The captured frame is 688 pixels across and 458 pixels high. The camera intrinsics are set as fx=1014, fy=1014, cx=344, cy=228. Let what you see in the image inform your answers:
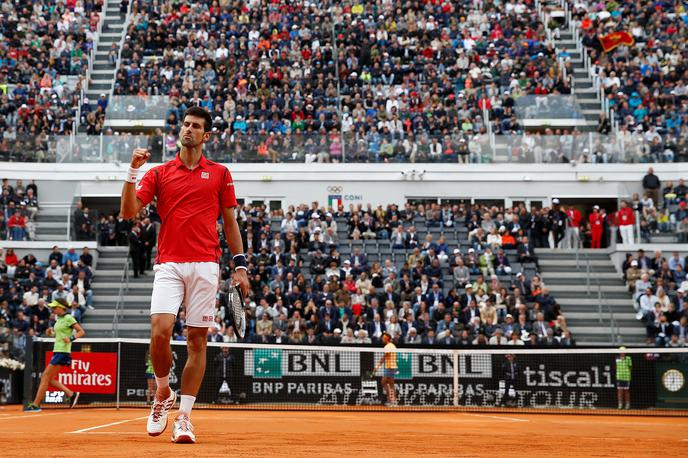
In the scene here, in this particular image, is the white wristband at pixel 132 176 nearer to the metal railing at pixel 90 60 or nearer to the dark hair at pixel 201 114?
the dark hair at pixel 201 114

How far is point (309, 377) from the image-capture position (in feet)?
73.8

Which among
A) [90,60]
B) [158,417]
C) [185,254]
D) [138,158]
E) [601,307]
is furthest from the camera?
[90,60]

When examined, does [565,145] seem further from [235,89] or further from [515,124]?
[235,89]

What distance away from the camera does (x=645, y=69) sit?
135 feet

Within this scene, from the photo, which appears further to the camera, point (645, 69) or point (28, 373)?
point (645, 69)

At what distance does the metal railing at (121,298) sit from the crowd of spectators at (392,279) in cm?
202

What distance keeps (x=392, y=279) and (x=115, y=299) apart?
27.5ft

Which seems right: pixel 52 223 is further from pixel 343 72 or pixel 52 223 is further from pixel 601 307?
pixel 601 307

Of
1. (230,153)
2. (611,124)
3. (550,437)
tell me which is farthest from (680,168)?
(550,437)

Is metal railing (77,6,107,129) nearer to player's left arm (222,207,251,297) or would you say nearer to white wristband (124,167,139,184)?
player's left arm (222,207,251,297)

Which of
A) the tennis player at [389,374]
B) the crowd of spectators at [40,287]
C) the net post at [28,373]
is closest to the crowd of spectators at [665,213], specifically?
the tennis player at [389,374]

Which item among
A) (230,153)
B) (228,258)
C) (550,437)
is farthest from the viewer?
(230,153)

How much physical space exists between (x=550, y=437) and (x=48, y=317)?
20312 millimetres

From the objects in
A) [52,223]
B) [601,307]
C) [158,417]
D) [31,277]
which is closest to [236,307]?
[158,417]
